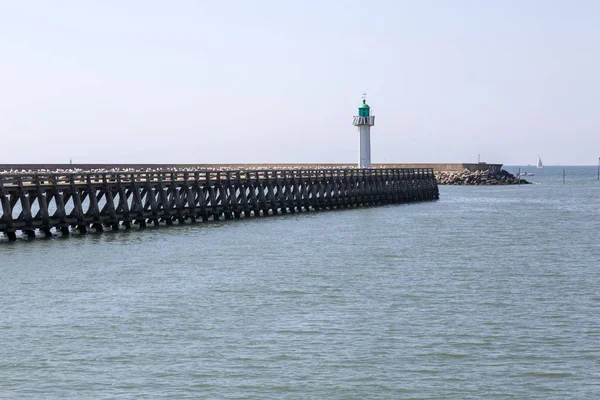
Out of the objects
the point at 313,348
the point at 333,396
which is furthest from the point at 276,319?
the point at 333,396

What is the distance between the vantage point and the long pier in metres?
35.7

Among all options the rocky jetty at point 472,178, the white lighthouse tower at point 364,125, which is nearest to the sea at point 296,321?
the white lighthouse tower at point 364,125

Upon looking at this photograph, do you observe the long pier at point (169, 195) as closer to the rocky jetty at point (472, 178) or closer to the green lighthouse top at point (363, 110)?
the green lighthouse top at point (363, 110)

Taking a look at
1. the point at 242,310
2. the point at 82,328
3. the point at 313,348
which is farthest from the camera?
the point at 242,310

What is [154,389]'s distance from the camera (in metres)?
13.4

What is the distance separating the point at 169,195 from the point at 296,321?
111ft

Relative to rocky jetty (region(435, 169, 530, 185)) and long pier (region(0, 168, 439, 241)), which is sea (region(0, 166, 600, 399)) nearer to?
long pier (region(0, 168, 439, 241))

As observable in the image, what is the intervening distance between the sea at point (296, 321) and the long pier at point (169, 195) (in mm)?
2520

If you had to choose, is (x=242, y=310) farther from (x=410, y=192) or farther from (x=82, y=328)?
(x=410, y=192)

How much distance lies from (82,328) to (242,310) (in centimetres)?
A: 339

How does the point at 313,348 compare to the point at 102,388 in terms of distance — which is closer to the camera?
the point at 102,388

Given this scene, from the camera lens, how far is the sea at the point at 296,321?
13742 millimetres

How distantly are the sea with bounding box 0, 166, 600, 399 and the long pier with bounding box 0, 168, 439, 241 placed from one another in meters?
2.52

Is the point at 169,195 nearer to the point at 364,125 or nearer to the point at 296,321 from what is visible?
the point at 364,125
